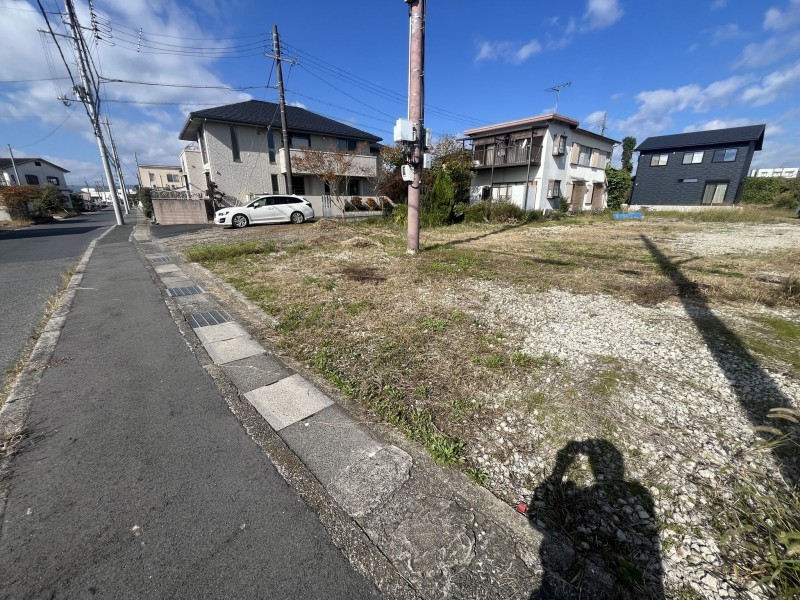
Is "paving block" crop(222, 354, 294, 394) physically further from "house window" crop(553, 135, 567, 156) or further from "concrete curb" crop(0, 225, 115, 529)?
"house window" crop(553, 135, 567, 156)

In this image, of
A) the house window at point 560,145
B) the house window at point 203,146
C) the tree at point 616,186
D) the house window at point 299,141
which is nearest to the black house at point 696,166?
the tree at point 616,186

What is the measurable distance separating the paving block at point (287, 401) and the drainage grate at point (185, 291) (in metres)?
3.44

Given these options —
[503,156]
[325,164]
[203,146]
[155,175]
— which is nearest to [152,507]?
[325,164]

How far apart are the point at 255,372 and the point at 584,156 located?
84.1 feet

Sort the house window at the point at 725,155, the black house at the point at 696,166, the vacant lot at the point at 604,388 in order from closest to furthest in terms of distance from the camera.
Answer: the vacant lot at the point at 604,388 → the black house at the point at 696,166 → the house window at the point at 725,155

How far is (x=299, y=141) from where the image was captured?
2127cm

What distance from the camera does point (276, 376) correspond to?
280cm

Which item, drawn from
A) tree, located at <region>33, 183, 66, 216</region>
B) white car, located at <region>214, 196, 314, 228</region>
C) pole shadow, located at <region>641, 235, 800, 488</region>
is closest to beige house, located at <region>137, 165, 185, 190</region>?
tree, located at <region>33, 183, 66, 216</region>

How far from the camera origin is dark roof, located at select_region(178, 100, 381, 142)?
18.5 m

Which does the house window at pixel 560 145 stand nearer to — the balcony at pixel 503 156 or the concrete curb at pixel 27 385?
the balcony at pixel 503 156

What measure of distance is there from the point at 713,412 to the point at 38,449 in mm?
4392

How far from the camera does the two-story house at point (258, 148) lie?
61.3 feet

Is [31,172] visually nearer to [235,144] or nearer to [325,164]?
[235,144]

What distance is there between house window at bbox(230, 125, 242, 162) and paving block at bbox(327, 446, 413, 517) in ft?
72.6
